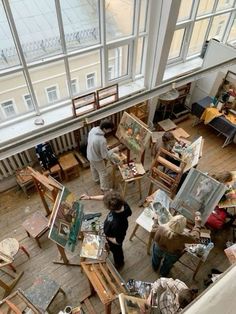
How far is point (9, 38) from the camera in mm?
3600

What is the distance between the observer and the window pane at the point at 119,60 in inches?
188

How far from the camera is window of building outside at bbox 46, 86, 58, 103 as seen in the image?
451 cm

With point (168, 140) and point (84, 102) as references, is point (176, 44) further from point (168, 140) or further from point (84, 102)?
point (168, 140)

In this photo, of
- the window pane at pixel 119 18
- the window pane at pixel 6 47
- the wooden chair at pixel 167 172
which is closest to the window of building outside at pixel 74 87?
the window pane at pixel 119 18

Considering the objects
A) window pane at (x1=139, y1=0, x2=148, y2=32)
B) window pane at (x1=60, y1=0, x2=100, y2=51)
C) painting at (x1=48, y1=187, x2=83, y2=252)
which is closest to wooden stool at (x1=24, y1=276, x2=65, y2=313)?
painting at (x1=48, y1=187, x2=83, y2=252)

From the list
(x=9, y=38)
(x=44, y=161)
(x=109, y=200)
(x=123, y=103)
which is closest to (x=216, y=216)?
(x=109, y=200)

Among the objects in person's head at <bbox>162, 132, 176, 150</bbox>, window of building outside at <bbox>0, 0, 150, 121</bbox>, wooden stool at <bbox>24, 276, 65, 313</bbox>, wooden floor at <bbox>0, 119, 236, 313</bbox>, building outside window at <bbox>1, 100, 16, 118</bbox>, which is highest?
window of building outside at <bbox>0, 0, 150, 121</bbox>

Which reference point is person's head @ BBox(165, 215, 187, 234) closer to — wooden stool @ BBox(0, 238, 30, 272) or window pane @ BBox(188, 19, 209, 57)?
wooden stool @ BBox(0, 238, 30, 272)

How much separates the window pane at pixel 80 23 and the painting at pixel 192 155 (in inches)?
96.2

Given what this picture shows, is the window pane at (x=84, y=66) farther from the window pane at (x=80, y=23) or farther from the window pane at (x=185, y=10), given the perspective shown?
the window pane at (x=185, y=10)

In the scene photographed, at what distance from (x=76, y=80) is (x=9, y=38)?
135cm

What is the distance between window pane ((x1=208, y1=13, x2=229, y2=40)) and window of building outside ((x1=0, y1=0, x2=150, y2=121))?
2.13 m

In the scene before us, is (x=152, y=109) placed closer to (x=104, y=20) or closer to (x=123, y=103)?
(x=104, y=20)

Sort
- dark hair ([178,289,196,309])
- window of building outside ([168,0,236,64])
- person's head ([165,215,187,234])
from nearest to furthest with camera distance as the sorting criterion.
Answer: dark hair ([178,289,196,309]) → person's head ([165,215,187,234]) → window of building outside ([168,0,236,64])
